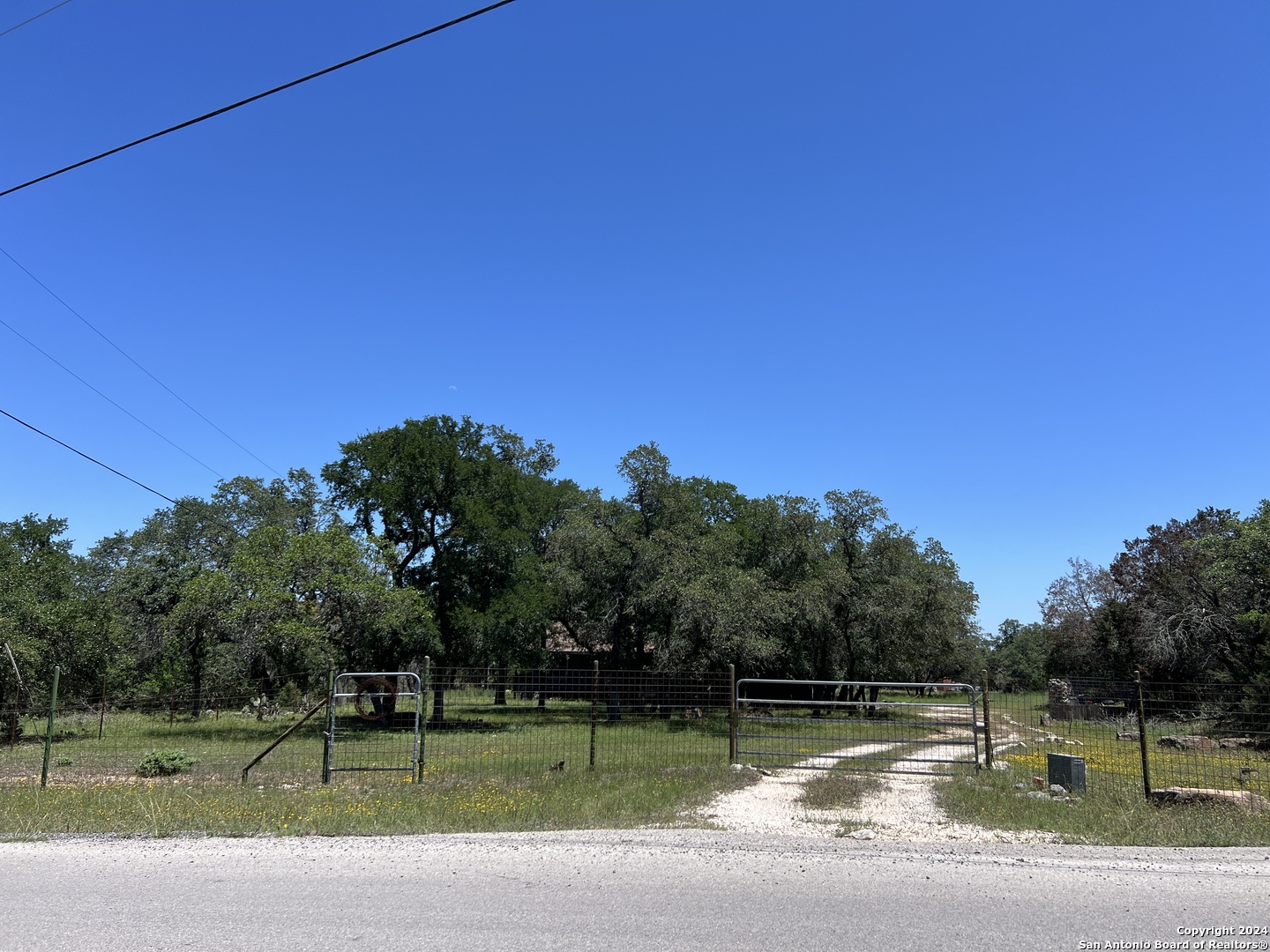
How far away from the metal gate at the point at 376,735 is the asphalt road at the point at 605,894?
141 inches

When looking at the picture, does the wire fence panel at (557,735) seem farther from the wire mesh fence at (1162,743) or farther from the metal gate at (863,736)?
the wire mesh fence at (1162,743)

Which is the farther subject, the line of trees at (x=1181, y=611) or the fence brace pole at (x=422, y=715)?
the line of trees at (x=1181, y=611)

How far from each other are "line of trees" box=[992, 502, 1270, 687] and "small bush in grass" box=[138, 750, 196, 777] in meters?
21.2

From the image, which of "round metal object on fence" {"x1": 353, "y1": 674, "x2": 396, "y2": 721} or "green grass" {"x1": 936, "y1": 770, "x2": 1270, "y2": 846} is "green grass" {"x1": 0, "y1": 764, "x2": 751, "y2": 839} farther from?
"green grass" {"x1": 936, "y1": 770, "x2": 1270, "y2": 846}

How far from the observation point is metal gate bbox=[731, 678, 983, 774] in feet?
38.8

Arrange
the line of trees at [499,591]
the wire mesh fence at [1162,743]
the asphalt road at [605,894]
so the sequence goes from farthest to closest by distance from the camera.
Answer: the line of trees at [499,591]
the wire mesh fence at [1162,743]
the asphalt road at [605,894]

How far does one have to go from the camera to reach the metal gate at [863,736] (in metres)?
11.8

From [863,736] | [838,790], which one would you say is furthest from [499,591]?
[838,790]

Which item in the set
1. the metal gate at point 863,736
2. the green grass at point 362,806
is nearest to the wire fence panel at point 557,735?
the metal gate at point 863,736

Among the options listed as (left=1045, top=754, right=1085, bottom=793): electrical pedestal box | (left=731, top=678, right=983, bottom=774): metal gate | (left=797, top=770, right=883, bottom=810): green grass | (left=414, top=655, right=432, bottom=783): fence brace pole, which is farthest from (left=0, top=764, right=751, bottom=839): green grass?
(left=1045, top=754, right=1085, bottom=793): electrical pedestal box

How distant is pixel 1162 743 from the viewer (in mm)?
16328

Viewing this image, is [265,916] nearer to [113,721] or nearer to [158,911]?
[158,911]

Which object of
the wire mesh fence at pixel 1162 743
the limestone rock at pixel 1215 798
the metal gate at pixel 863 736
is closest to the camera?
the limestone rock at pixel 1215 798

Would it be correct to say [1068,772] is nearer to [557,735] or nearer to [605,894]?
[605,894]
